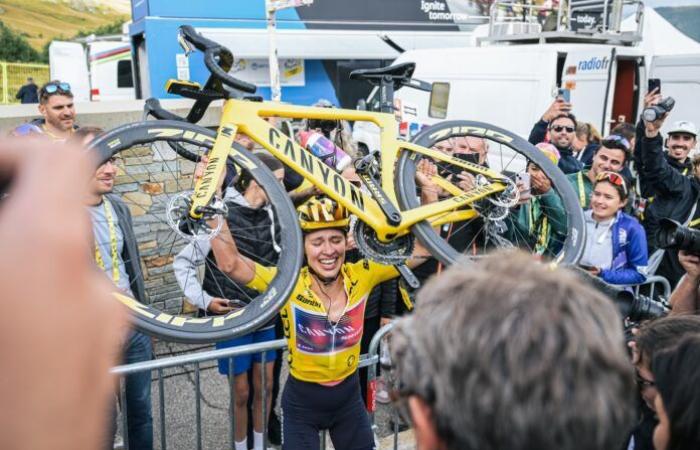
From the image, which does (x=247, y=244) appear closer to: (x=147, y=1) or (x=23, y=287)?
(x=23, y=287)

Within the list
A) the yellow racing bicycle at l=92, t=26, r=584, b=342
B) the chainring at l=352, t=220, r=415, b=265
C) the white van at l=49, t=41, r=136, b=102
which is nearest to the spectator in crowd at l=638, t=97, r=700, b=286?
the yellow racing bicycle at l=92, t=26, r=584, b=342

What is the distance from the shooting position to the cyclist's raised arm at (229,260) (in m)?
2.71

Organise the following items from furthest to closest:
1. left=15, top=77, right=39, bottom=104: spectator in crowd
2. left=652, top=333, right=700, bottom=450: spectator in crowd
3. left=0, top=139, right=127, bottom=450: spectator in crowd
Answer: left=15, top=77, right=39, bottom=104: spectator in crowd, left=652, top=333, right=700, bottom=450: spectator in crowd, left=0, top=139, right=127, bottom=450: spectator in crowd

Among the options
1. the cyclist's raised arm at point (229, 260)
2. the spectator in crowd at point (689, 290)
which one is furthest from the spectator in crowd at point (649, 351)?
the cyclist's raised arm at point (229, 260)

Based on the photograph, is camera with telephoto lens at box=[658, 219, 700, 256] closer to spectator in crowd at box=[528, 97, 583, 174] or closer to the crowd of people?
the crowd of people

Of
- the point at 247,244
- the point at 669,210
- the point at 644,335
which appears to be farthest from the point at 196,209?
the point at 669,210

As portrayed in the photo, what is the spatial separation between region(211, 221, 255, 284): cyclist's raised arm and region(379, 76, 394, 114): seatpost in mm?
1135

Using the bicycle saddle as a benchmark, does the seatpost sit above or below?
below

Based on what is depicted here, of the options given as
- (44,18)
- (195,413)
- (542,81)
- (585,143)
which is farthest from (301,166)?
(44,18)

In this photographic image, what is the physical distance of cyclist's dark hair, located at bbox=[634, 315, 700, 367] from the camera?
1.58 metres

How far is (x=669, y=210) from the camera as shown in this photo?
4.70 metres

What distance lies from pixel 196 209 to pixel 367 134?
7621 mm

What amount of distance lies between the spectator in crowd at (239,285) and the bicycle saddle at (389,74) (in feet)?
2.88

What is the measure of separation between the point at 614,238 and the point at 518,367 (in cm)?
335
